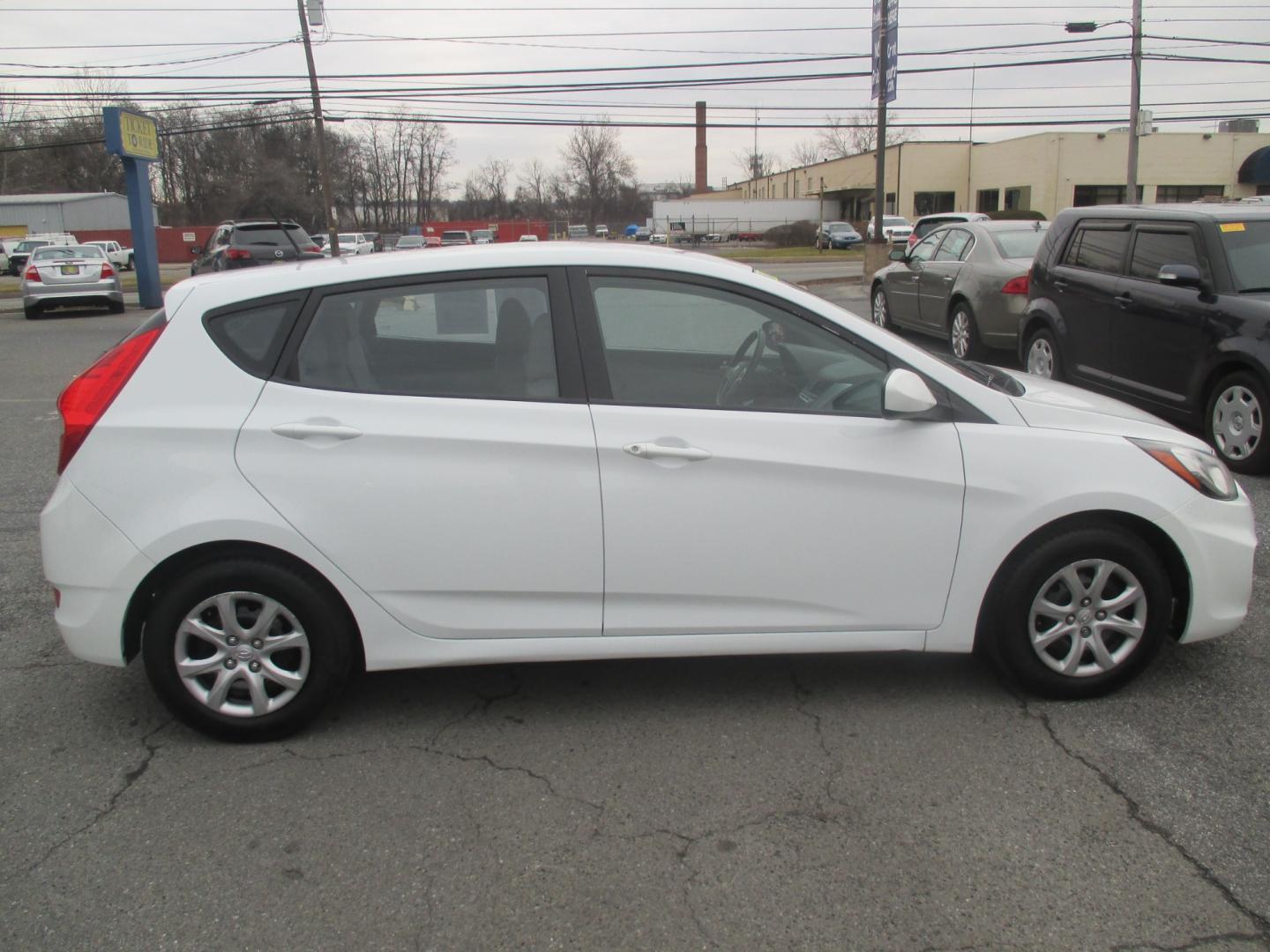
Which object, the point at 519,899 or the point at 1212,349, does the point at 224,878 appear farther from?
the point at 1212,349

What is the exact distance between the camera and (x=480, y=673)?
402 cm

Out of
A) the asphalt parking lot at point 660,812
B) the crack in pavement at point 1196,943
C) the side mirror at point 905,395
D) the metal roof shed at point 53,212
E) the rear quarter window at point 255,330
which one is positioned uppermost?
the metal roof shed at point 53,212

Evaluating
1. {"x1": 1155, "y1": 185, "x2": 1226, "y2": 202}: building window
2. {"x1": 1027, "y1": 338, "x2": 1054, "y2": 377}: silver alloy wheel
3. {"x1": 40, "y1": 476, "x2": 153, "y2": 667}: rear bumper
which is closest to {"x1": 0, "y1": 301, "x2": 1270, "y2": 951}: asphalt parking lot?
{"x1": 40, "y1": 476, "x2": 153, "y2": 667}: rear bumper

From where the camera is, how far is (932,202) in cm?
6306

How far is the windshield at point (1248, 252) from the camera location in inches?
270

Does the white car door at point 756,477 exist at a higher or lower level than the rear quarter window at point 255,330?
lower

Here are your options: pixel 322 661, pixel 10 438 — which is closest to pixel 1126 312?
pixel 322 661

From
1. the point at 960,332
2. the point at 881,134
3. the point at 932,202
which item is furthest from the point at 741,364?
the point at 932,202

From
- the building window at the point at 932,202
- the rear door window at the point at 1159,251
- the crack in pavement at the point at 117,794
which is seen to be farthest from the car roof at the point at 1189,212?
the building window at the point at 932,202

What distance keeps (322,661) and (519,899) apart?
45.5 inches

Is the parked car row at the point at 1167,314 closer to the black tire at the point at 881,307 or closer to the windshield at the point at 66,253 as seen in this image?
the black tire at the point at 881,307

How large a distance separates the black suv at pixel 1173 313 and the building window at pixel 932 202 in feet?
187

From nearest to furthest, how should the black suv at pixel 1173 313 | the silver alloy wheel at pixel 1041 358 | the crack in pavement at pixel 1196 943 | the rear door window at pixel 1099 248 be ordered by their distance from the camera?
the crack in pavement at pixel 1196 943
the black suv at pixel 1173 313
the rear door window at pixel 1099 248
the silver alloy wheel at pixel 1041 358

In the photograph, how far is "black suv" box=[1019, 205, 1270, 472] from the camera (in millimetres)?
6680
